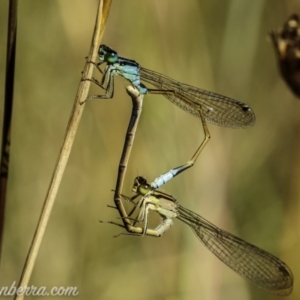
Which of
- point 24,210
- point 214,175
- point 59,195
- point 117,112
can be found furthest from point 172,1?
point 24,210

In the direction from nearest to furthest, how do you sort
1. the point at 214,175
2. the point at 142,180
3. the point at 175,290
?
Answer: the point at 142,180, the point at 175,290, the point at 214,175

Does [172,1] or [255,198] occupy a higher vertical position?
[172,1]

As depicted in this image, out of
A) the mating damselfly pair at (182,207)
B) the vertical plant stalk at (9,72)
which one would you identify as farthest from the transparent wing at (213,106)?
the vertical plant stalk at (9,72)

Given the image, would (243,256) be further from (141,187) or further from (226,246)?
(141,187)

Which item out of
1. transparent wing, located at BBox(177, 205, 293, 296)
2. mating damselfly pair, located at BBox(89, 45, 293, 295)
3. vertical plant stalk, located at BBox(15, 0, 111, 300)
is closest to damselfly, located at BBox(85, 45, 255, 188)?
mating damselfly pair, located at BBox(89, 45, 293, 295)

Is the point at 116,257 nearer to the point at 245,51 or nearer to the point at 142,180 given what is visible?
the point at 142,180
